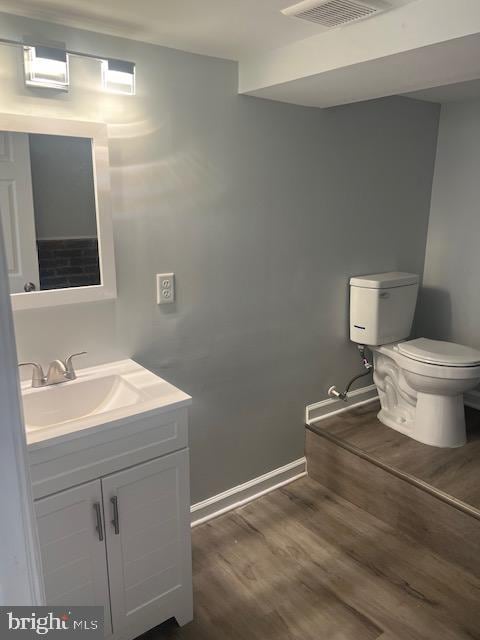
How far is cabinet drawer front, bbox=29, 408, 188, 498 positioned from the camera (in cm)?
143

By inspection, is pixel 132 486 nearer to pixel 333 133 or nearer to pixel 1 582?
pixel 1 582

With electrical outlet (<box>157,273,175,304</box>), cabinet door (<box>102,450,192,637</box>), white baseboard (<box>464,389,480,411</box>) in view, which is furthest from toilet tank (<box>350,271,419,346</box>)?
cabinet door (<box>102,450,192,637</box>)

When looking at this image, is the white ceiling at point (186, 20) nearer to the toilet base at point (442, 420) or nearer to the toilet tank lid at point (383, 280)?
the toilet tank lid at point (383, 280)

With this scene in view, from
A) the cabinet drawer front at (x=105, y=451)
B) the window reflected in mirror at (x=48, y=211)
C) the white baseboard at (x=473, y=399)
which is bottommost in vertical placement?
the white baseboard at (x=473, y=399)

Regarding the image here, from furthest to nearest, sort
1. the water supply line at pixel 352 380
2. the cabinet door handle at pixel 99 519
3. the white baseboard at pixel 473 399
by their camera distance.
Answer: the white baseboard at pixel 473 399
the water supply line at pixel 352 380
the cabinet door handle at pixel 99 519

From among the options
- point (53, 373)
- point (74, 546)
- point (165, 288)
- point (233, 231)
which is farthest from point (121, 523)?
point (233, 231)

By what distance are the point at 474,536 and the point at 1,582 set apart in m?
2.08

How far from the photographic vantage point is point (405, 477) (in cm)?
234

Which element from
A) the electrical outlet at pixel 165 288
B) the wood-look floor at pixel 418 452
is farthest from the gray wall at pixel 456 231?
the electrical outlet at pixel 165 288

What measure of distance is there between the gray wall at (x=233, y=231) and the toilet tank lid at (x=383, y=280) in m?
Result: 0.07

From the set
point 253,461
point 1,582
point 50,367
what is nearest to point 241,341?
point 253,461

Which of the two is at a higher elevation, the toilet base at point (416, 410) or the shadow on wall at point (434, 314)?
the shadow on wall at point (434, 314)

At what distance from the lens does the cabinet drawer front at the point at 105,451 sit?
56.4 inches

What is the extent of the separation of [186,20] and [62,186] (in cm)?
71
